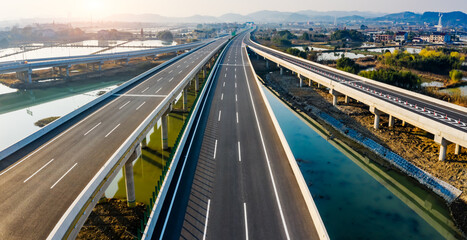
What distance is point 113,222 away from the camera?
61.6 feet

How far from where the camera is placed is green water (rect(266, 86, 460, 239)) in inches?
787

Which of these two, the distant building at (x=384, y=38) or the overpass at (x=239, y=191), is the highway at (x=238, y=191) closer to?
the overpass at (x=239, y=191)

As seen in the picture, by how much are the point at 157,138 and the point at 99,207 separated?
47.3 ft

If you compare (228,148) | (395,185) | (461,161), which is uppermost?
(228,148)

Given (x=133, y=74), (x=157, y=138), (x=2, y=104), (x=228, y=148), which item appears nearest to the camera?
(x=228, y=148)

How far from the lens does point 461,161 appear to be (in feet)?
88.1

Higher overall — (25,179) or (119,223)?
(25,179)

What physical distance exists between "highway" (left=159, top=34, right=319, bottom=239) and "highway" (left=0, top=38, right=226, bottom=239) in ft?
17.9

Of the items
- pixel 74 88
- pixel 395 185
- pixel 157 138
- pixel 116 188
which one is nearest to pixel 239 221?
pixel 116 188

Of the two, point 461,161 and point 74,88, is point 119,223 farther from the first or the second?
point 74,88

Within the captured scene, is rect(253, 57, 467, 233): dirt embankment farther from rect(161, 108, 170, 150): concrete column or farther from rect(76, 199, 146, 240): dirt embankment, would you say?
rect(76, 199, 146, 240): dirt embankment

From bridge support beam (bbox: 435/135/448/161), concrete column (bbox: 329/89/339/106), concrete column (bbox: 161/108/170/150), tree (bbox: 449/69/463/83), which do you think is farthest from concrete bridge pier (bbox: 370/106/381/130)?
tree (bbox: 449/69/463/83)


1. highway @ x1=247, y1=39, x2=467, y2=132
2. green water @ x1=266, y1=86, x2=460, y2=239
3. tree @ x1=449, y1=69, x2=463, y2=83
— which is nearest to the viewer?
green water @ x1=266, y1=86, x2=460, y2=239

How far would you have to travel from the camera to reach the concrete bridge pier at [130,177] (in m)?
19.8
